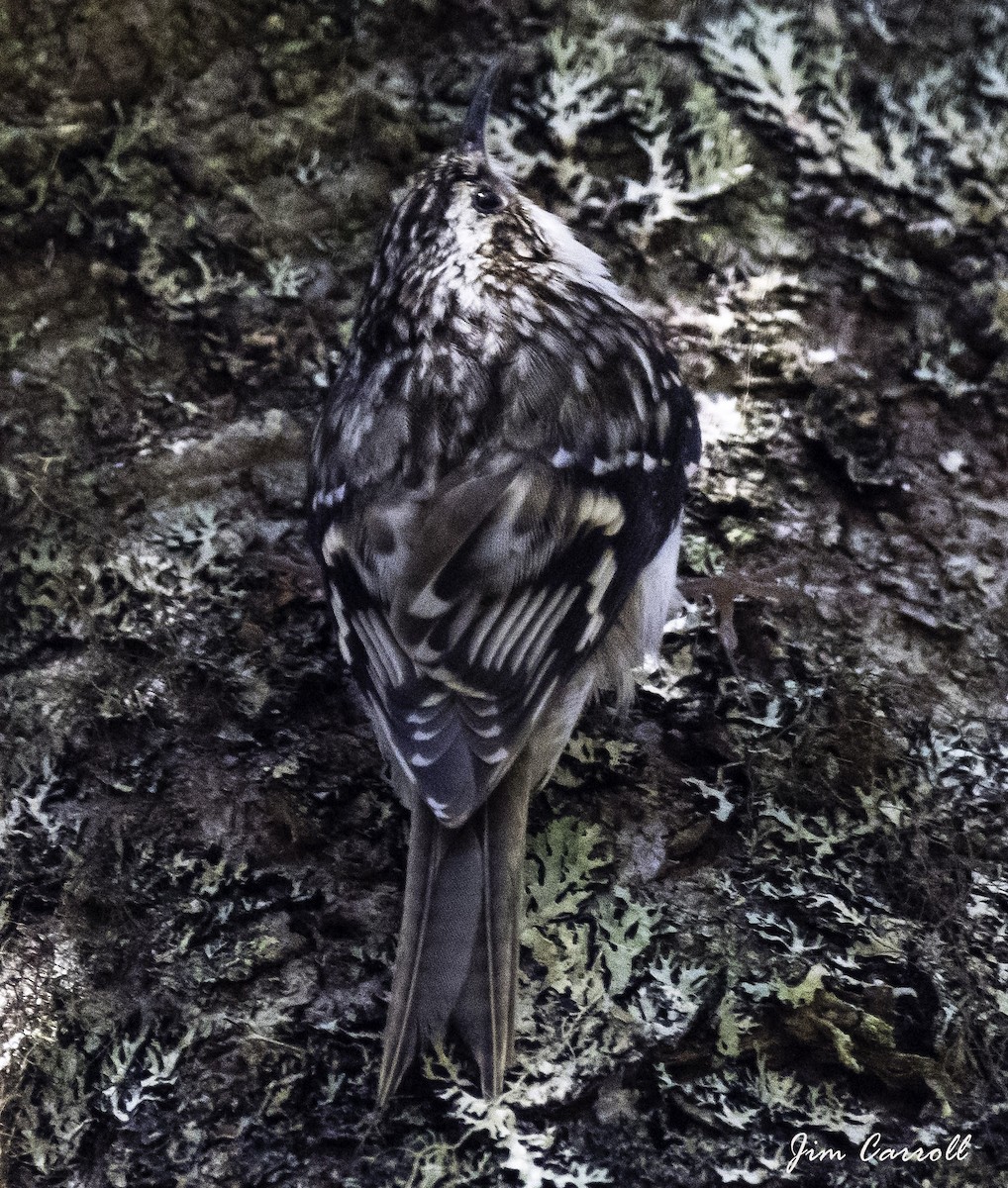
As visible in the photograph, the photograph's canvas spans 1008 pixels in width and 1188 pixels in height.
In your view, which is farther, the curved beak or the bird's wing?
the curved beak

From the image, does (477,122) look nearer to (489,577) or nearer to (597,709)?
(489,577)

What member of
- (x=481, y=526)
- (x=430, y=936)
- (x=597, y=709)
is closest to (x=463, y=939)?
(x=430, y=936)

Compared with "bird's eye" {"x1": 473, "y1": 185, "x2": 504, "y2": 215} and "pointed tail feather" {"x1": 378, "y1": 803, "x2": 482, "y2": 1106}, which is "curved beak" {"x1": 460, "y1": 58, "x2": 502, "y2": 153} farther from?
"pointed tail feather" {"x1": 378, "y1": 803, "x2": 482, "y2": 1106}

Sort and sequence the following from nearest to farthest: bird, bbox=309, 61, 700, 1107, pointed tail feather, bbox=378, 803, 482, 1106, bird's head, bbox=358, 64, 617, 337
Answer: pointed tail feather, bbox=378, 803, 482, 1106
bird, bbox=309, 61, 700, 1107
bird's head, bbox=358, 64, 617, 337

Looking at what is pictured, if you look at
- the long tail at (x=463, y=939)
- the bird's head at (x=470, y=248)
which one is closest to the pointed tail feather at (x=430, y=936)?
the long tail at (x=463, y=939)

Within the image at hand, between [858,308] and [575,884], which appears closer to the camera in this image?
[575,884]

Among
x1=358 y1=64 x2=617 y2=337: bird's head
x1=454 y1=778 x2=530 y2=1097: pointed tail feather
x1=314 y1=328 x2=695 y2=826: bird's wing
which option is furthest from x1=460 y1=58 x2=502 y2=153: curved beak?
x1=454 y1=778 x2=530 y2=1097: pointed tail feather

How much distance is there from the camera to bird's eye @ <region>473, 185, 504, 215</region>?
2182 mm

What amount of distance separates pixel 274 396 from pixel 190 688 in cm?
54

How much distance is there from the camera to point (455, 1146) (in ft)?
5.24

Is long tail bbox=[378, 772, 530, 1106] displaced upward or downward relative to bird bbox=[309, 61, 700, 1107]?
downward

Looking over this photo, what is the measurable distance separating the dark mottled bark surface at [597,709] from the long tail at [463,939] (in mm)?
67

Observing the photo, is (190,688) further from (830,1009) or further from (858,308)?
(858,308)

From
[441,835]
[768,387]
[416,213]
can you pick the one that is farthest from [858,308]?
[441,835]
